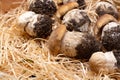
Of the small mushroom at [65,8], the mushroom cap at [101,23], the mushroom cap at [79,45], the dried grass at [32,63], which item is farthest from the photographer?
the small mushroom at [65,8]

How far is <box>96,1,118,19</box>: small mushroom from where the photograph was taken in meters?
1.76

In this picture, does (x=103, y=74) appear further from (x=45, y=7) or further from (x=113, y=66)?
(x=45, y=7)

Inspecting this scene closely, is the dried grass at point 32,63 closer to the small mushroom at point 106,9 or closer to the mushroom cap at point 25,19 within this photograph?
the mushroom cap at point 25,19

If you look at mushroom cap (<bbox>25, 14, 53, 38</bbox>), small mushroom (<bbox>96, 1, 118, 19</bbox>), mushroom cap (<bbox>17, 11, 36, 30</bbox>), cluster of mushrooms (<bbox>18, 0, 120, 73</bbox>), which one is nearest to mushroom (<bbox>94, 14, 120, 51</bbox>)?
cluster of mushrooms (<bbox>18, 0, 120, 73</bbox>)

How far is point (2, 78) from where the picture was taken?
1358mm

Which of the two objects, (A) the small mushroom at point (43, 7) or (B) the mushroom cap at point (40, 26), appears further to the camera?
(A) the small mushroom at point (43, 7)

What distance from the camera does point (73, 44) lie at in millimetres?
1493

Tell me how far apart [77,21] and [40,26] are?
0.62ft

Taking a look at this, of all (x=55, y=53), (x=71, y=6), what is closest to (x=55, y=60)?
(x=55, y=53)

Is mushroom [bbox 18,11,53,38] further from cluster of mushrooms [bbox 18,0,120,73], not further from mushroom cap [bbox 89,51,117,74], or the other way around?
mushroom cap [bbox 89,51,117,74]

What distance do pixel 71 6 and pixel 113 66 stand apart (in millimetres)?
500

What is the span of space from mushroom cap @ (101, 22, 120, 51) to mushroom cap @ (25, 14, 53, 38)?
0.28 m

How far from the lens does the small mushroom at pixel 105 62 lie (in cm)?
139

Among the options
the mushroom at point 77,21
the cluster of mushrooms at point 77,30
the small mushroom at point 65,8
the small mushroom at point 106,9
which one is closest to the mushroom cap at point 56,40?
the cluster of mushrooms at point 77,30
